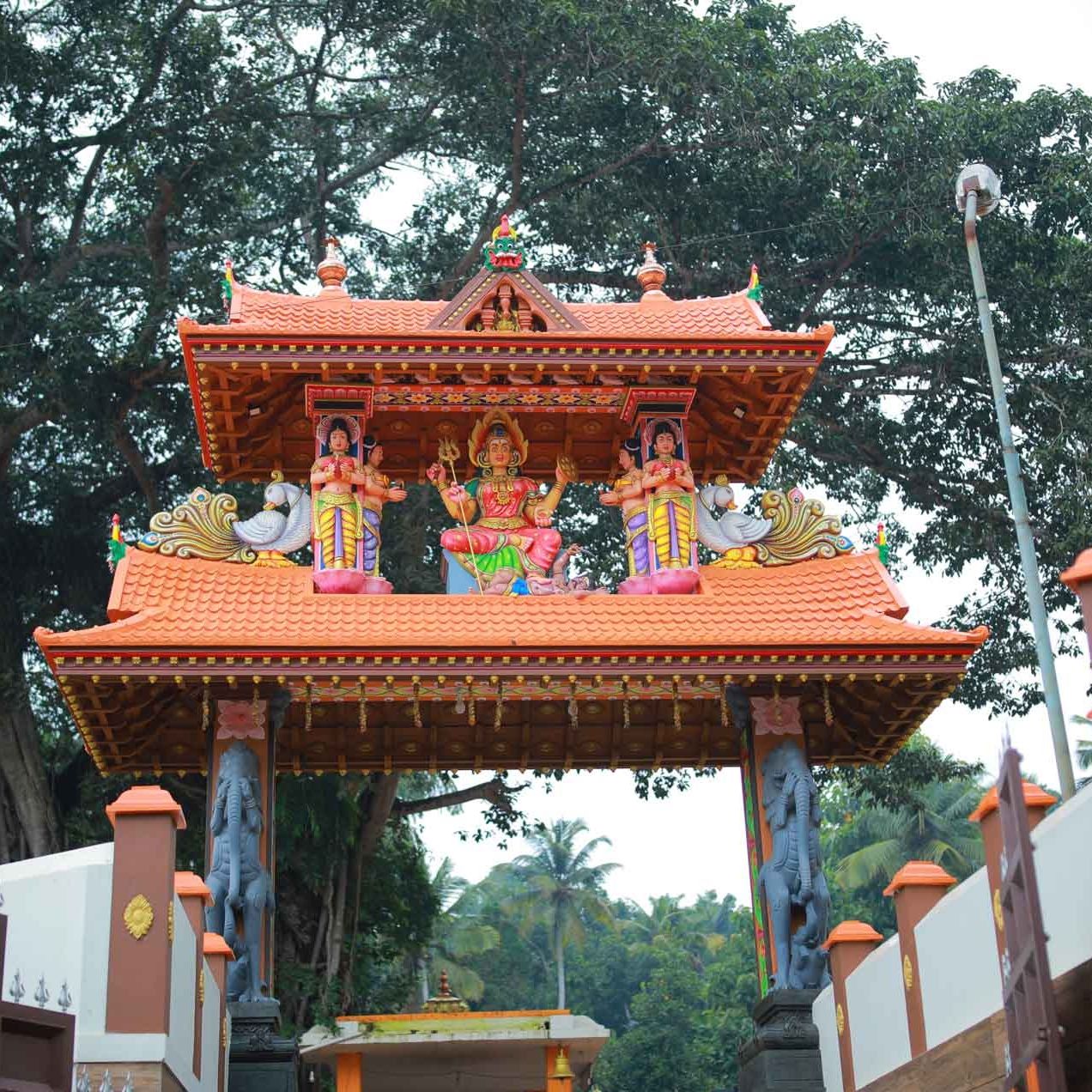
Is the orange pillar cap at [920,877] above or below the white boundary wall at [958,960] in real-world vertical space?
above

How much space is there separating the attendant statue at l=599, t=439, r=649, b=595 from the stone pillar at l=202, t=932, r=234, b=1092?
401 cm

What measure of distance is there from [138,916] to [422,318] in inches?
300

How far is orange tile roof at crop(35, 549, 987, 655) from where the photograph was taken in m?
11.0

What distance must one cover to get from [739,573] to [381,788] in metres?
7.92

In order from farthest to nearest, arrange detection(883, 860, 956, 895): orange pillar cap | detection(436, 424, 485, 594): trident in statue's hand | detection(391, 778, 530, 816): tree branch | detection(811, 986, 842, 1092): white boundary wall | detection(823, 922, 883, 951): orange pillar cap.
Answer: detection(391, 778, 530, 816): tree branch < detection(436, 424, 485, 594): trident in statue's hand < detection(811, 986, 842, 1092): white boundary wall < detection(823, 922, 883, 951): orange pillar cap < detection(883, 860, 956, 895): orange pillar cap

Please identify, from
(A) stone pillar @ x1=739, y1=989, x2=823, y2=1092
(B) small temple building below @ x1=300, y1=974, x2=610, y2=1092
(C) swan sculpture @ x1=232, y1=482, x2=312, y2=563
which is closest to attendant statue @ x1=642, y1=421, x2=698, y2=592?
(C) swan sculpture @ x1=232, y1=482, x2=312, y2=563

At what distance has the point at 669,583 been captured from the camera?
12.2 metres

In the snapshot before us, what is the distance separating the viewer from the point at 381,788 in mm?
19109

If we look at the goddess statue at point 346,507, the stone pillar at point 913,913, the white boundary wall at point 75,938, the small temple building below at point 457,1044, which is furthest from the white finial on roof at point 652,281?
the white boundary wall at point 75,938

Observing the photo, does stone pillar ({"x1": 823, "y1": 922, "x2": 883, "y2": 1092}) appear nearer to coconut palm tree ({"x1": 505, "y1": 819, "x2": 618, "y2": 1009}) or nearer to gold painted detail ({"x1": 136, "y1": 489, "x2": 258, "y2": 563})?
gold painted detail ({"x1": 136, "y1": 489, "x2": 258, "y2": 563})

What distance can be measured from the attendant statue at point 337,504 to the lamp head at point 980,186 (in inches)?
191

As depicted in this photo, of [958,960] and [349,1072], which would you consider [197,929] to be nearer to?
[958,960]

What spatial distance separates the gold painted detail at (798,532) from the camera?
12672mm

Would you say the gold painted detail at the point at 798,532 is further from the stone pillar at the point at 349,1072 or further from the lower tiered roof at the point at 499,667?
the stone pillar at the point at 349,1072
